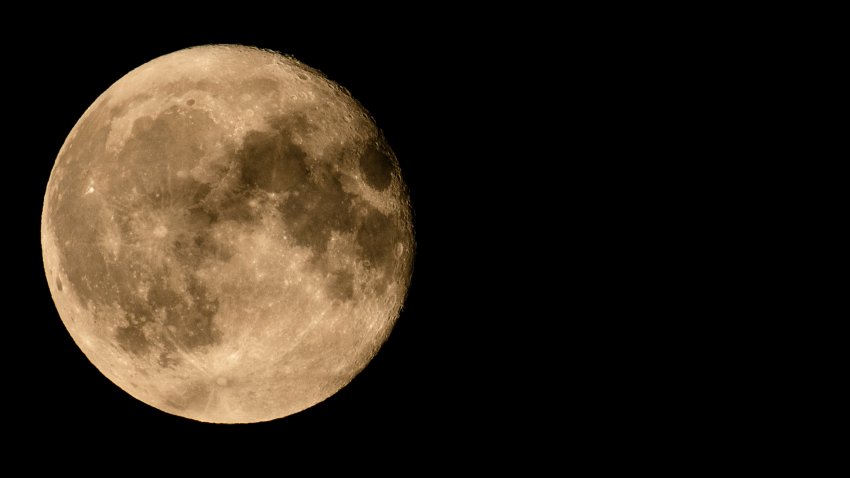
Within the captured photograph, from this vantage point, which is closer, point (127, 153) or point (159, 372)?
point (127, 153)

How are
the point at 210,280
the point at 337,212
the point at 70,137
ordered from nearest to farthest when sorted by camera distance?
the point at 210,280
the point at 337,212
the point at 70,137

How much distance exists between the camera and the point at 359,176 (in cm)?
315

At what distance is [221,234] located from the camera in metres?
2.78

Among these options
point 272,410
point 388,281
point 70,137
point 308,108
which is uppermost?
point 70,137

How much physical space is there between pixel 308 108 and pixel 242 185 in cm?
62

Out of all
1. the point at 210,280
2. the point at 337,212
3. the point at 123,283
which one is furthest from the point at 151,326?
the point at 337,212

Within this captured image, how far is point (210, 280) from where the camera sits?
281cm

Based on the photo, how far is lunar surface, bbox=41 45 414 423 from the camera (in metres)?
2.80

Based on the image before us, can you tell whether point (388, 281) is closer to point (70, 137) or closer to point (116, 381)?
point (116, 381)

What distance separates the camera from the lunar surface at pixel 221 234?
2.80 m

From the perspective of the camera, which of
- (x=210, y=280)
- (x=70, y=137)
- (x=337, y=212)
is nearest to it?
(x=210, y=280)

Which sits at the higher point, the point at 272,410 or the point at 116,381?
the point at 116,381

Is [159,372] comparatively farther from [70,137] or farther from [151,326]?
[70,137]

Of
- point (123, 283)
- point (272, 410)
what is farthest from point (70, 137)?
point (272, 410)
